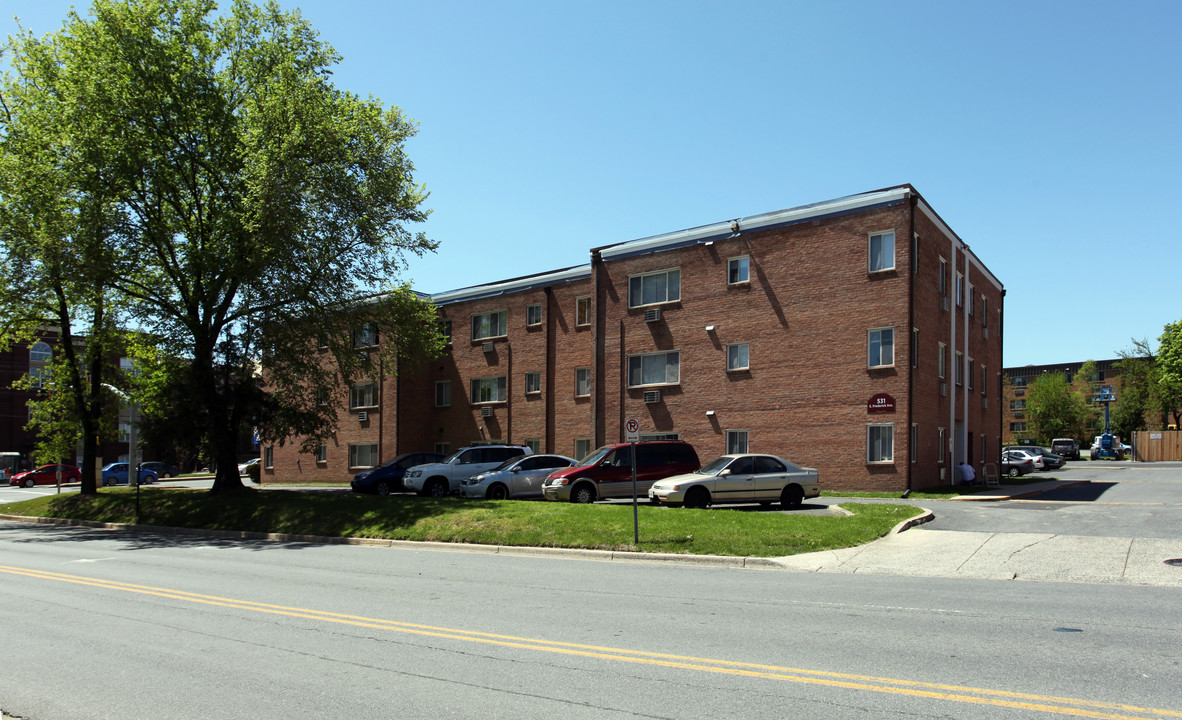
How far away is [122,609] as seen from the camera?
10195 mm

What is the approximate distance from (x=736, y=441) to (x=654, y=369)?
4.79 metres

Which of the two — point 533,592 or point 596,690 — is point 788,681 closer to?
point 596,690

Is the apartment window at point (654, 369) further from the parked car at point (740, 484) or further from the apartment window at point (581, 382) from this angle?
the parked car at point (740, 484)

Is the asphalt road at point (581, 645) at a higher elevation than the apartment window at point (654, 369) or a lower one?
lower

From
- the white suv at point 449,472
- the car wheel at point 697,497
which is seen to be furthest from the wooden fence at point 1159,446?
the car wheel at point 697,497

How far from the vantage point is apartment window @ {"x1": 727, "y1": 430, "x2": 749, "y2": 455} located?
30969 mm

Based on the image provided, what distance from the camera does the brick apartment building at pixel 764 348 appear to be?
28.0m

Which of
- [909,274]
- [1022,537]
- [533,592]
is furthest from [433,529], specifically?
[909,274]

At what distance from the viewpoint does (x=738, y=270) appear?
31703 millimetres

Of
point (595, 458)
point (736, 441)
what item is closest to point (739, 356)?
point (736, 441)

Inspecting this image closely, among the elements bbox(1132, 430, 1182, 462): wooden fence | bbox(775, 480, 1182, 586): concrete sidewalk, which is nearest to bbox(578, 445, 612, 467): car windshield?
bbox(775, 480, 1182, 586): concrete sidewalk

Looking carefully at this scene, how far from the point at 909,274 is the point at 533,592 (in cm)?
2086

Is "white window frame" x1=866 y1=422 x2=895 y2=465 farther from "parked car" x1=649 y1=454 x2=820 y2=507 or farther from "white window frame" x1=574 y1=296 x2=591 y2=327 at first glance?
"white window frame" x1=574 y1=296 x2=591 y2=327

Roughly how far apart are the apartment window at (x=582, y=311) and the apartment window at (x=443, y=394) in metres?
8.98
